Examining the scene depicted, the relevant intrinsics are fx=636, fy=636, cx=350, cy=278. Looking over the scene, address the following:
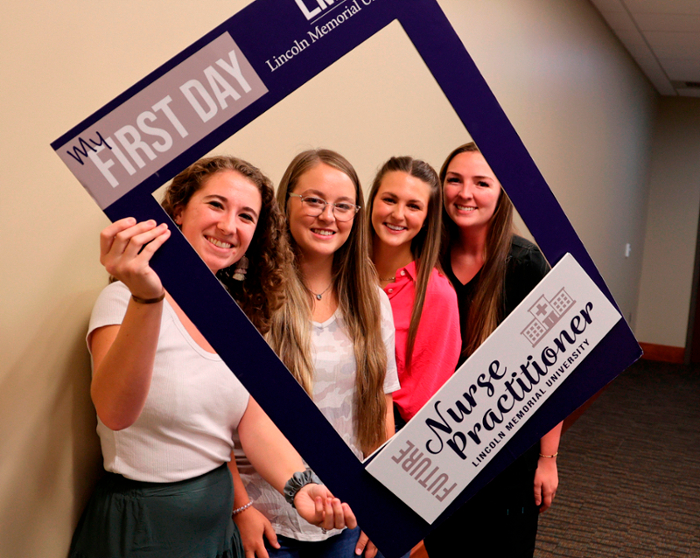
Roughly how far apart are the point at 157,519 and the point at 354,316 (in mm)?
485

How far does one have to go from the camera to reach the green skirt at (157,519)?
109cm

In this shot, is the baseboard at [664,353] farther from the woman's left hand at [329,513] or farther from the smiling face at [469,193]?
the woman's left hand at [329,513]

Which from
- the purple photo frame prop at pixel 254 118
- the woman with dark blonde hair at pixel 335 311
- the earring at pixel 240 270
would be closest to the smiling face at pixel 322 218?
the woman with dark blonde hair at pixel 335 311

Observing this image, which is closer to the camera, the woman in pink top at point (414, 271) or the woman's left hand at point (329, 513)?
the woman's left hand at point (329, 513)

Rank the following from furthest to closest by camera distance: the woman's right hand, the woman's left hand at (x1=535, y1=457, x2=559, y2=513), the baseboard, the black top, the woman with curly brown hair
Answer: the baseboard → the woman's left hand at (x1=535, y1=457, x2=559, y2=513) → the black top → the woman with curly brown hair → the woman's right hand

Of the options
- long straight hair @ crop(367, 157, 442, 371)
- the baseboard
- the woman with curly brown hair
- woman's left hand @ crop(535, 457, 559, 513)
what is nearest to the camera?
the woman with curly brown hair

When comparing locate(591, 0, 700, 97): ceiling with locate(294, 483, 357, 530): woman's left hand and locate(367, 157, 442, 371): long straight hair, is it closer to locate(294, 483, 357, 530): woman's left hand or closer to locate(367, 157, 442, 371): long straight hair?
locate(367, 157, 442, 371): long straight hair

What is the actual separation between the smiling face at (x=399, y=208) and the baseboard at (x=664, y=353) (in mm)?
6731

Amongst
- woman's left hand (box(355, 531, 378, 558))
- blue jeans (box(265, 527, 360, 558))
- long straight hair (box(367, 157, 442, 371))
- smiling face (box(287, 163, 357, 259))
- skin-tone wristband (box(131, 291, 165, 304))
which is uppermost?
skin-tone wristband (box(131, 291, 165, 304))

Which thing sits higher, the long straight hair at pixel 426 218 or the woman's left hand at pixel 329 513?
the long straight hair at pixel 426 218

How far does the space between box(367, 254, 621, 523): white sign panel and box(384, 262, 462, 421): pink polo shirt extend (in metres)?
0.15

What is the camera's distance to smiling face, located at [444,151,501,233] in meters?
1.21

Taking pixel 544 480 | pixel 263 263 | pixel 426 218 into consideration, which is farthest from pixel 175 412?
pixel 544 480

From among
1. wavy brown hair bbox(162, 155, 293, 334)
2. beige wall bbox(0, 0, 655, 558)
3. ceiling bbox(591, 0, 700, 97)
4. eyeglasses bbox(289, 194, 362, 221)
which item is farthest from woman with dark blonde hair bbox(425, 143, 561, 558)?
ceiling bbox(591, 0, 700, 97)
